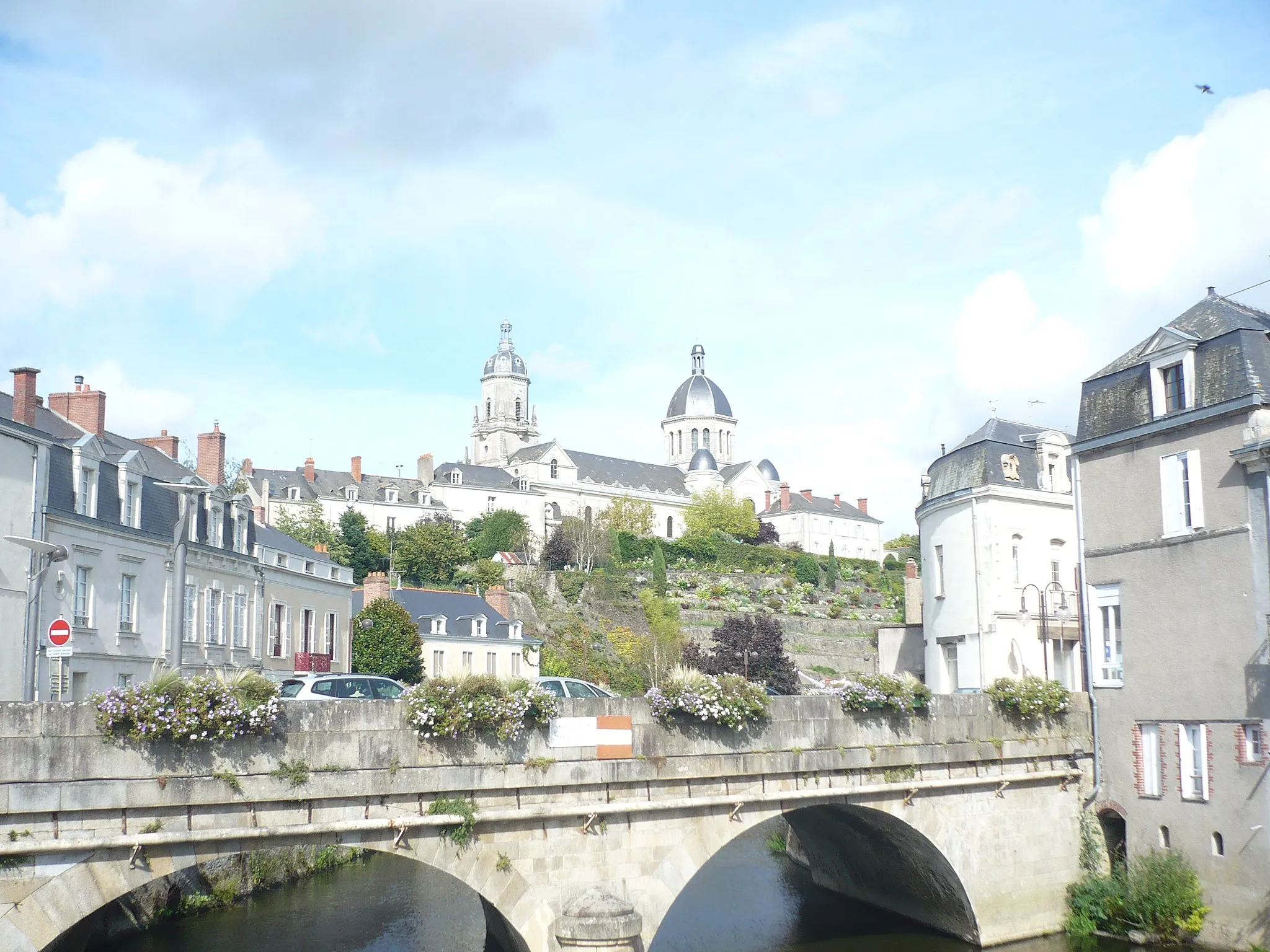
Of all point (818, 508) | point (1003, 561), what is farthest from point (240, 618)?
point (818, 508)

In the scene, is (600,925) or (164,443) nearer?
(600,925)

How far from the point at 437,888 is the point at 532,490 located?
7988 centimetres

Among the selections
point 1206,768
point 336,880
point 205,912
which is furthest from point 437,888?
point 1206,768

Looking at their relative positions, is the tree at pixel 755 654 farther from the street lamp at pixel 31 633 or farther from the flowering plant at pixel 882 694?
the street lamp at pixel 31 633

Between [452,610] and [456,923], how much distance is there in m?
27.7

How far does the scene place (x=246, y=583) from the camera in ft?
107

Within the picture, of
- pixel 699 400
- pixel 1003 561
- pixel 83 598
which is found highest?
pixel 699 400

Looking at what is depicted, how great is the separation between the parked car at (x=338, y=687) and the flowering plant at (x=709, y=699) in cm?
591

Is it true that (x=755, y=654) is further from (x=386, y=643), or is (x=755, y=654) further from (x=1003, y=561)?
(x=1003, y=561)

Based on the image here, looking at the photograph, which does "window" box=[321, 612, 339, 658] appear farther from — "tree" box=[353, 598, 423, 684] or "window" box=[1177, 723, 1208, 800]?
"window" box=[1177, 723, 1208, 800]

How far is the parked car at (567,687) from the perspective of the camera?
20.4 meters

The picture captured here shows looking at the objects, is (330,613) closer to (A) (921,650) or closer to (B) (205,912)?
(B) (205,912)

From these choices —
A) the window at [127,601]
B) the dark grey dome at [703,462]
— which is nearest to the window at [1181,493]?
the window at [127,601]

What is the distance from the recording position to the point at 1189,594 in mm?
18734
